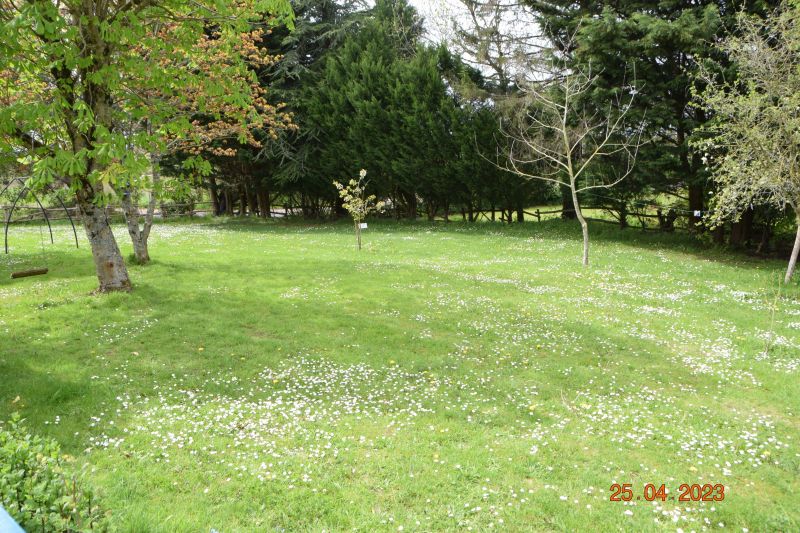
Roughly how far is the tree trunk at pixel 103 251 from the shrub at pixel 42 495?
30.5 ft

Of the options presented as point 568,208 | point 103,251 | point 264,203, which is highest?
point 264,203

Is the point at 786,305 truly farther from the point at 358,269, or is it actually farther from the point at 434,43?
the point at 434,43

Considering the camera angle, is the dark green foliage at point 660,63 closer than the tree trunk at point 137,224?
No

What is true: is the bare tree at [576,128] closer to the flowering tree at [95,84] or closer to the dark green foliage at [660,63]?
the dark green foliage at [660,63]

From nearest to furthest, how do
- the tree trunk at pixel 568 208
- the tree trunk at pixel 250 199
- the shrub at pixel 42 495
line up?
1. the shrub at pixel 42 495
2. the tree trunk at pixel 568 208
3. the tree trunk at pixel 250 199

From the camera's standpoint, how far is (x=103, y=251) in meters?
11.6

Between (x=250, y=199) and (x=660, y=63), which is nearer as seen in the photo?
(x=660, y=63)

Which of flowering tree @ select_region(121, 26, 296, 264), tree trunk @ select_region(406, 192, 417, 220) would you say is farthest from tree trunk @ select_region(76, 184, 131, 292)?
tree trunk @ select_region(406, 192, 417, 220)

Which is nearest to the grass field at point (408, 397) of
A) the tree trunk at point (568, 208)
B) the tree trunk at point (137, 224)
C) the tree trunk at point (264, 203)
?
the tree trunk at point (137, 224)

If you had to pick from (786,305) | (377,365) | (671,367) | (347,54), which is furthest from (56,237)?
(786,305)

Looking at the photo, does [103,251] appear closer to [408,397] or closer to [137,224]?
[137,224]

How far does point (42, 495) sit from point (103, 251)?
33.5 ft

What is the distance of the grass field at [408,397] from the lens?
4883 millimetres

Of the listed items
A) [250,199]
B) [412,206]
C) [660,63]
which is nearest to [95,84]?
[660,63]
